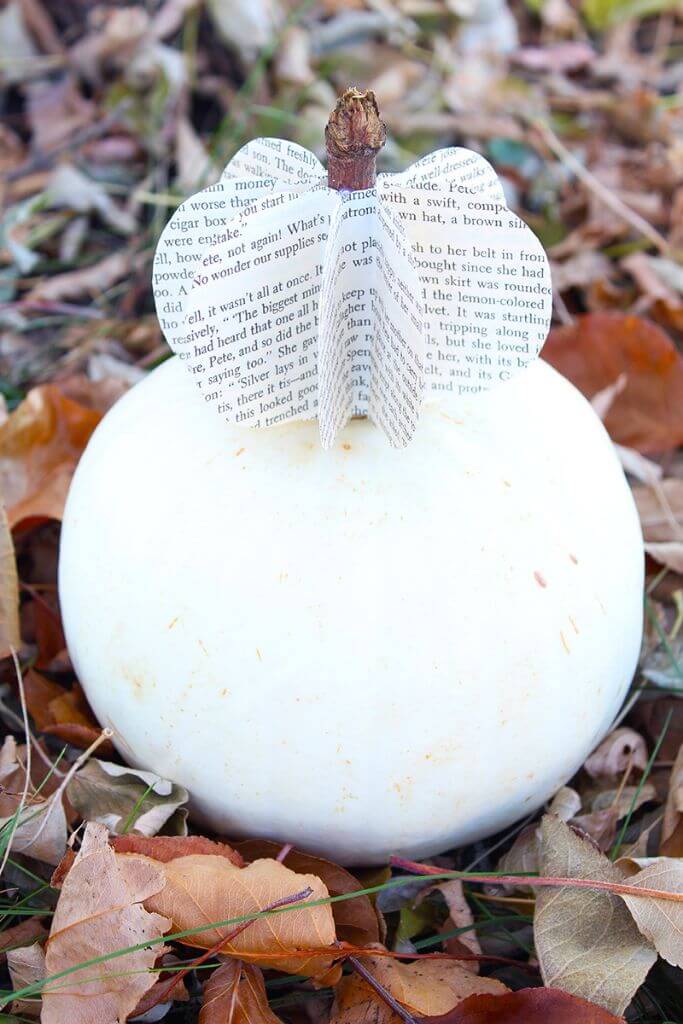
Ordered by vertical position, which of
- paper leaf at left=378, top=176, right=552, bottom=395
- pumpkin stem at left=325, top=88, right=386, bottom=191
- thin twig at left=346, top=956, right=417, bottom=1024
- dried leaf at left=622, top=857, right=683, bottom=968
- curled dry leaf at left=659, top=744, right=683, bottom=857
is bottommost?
curled dry leaf at left=659, top=744, right=683, bottom=857

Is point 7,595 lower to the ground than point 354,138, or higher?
lower

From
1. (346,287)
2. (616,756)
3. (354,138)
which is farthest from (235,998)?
(354,138)

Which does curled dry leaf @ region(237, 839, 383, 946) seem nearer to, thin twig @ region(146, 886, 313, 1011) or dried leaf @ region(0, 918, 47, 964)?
thin twig @ region(146, 886, 313, 1011)

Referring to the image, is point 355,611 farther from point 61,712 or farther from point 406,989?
point 61,712

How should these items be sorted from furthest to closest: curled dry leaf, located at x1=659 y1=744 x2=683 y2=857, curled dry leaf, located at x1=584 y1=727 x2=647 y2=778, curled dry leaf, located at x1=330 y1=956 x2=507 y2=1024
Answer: curled dry leaf, located at x1=584 y1=727 x2=647 y2=778 → curled dry leaf, located at x1=659 y1=744 x2=683 y2=857 → curled dry leaf, located at x1=330 y1=956 x2=507 y2=1024

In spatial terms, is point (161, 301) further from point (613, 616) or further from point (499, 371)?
point (613, 616)

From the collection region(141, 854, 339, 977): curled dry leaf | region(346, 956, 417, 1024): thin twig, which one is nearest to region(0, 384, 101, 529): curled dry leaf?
region(141, 854, 339, 977): curled dry leaf

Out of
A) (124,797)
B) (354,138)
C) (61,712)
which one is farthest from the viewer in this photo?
(61,712)

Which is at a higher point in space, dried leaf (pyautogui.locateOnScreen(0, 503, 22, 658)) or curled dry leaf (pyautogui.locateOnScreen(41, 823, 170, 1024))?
dried leaf (pyautogui.locateOnScreen(0, 503, 22, 658))
